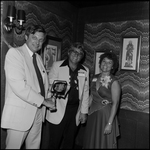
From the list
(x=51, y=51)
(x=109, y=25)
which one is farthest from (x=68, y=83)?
(x=109, y=25)

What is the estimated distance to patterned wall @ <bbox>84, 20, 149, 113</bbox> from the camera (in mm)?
3074

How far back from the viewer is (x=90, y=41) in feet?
11.8

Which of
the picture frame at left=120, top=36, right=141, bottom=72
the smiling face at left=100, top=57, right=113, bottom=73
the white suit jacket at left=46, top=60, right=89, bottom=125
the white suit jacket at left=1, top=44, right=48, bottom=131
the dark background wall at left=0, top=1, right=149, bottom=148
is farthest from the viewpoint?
the picture frame at left=120, top=36, right=141, bottom=72

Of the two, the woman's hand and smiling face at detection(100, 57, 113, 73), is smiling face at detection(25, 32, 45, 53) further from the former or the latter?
the woman's hand

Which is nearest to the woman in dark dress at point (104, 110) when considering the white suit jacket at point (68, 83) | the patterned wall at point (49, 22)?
the white suit jacket at point (68, 83)

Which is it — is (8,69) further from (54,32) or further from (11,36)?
(54,32)

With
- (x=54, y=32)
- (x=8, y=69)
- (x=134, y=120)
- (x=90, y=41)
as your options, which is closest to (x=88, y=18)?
(x=90, y=41)

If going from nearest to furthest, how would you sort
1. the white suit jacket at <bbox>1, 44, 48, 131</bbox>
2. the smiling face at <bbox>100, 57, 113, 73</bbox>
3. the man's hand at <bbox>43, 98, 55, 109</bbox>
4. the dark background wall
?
the white suit jacket at <bbox>1, 44, 48, 131</bbox>, the man's hand at <bbox>43, 98, 55, 109</bbox>, the smiling face at <bbox>100, 57, 113, 73</bbox>, the dark background wall

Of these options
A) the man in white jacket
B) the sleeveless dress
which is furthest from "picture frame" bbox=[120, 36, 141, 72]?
the man in white jacket

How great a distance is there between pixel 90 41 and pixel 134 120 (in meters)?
1.65

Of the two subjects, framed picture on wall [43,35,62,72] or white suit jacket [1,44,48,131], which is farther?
framed picture on wall [43,35,62,72]

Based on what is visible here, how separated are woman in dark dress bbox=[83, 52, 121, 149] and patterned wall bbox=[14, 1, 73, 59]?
1032 millimetres

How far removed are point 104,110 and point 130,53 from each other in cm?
120

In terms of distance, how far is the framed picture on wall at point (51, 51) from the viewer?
304 centimetres
